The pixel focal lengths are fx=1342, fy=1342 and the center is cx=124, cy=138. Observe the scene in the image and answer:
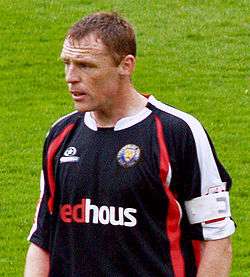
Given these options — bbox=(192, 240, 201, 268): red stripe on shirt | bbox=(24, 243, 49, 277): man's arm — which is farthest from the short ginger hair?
bbox=(24, 243, 49, 277): man's arm

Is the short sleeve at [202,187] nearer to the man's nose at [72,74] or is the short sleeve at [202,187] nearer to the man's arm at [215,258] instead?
the man's arm at [215,258]

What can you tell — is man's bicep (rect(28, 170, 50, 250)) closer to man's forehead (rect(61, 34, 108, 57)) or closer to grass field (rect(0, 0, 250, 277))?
man's forehead (rect(61, 34, 108, 57))

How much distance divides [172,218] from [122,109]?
1.60ft

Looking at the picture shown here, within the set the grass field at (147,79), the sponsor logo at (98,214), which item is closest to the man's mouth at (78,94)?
the sponsor logo at (98,214)

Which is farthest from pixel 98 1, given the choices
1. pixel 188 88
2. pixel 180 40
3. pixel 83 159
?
pixel 83 159

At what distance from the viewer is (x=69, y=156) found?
18.0 feet

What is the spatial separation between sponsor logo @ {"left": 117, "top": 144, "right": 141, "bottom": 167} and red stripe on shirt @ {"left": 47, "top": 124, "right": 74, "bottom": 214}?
0.99ft

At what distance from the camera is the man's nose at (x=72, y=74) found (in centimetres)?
536

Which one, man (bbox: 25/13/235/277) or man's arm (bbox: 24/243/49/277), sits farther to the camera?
man's arm (bbox: 24/243/49/277)

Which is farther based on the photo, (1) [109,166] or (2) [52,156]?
(2) [52,156]

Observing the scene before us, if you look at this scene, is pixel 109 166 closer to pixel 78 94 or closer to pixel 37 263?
pixel 78 94

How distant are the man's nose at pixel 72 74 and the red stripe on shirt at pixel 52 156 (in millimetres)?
301

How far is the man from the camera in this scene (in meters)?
5.36

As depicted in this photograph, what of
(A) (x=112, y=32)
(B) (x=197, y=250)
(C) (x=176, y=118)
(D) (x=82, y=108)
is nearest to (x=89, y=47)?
(A) (x=112, y=32)
